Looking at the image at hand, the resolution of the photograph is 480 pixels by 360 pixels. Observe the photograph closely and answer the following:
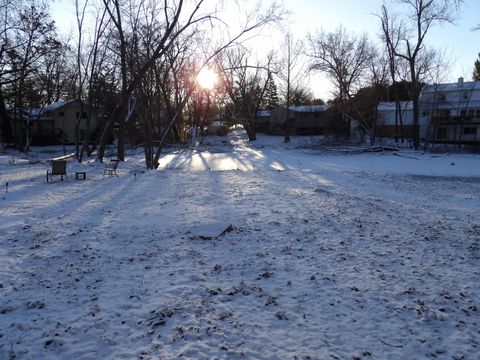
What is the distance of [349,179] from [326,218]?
8381 mm

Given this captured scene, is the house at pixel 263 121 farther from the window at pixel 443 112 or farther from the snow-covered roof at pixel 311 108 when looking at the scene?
the window at pixel 443 112

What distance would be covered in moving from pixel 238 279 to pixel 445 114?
165ft

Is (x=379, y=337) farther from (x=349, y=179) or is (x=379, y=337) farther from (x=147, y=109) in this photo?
(x=147, y=109)

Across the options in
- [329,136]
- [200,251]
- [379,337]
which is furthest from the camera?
[329,136]

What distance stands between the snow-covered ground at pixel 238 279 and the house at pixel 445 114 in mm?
38293

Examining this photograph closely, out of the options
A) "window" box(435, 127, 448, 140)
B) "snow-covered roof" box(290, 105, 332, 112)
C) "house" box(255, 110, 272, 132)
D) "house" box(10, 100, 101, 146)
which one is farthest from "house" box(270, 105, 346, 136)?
"house" box(10, 100, 101, 146)

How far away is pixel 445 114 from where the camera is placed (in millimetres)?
47875

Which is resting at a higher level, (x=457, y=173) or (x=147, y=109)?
(x=147, y=109)

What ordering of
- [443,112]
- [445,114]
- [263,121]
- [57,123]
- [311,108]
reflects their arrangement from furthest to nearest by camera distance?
[263,121], [311,108], [57,123], [443,112], [445,114]

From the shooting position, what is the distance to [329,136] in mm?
46531

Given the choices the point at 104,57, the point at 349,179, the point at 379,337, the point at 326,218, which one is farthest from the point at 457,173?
the point at 104,57

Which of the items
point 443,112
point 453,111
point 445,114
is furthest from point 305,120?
point 453,111

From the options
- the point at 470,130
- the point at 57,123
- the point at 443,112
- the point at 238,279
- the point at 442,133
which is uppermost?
the point at 443,112

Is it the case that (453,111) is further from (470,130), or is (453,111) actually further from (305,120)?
(305,120)
